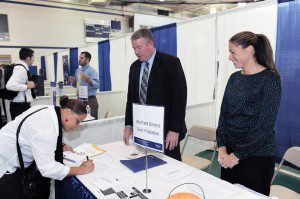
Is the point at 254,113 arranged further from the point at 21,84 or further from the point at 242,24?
the point at 21,84

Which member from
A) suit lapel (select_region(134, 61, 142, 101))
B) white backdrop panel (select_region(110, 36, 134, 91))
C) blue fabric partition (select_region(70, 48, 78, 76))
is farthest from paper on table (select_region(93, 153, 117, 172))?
blue fabric partition (select_region(70, 48, 78, 76))

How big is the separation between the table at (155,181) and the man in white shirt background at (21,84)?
1968mm

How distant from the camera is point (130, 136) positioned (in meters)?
2.07

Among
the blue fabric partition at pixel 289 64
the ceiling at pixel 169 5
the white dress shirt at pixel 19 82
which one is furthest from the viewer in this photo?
the ceiling at pixel 169 5

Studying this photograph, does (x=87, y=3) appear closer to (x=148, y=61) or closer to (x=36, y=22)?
(x=36, y=22)

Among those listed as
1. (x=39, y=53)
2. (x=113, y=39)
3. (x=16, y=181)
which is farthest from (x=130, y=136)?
(x=39, y=53)

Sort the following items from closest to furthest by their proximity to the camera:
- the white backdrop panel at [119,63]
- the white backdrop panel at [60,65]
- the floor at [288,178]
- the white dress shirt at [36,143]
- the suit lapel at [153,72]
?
the white dress shirt at [36,143] → the suit lapel at [153,72] → the floor at [288,178] → the white backdrop panel at [119,63] → the white backdrop panel at [60,65]

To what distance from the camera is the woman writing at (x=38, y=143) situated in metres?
1.30

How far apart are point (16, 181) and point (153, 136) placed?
807 mm

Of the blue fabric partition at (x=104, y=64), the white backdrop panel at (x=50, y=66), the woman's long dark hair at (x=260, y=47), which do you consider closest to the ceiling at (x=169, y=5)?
the white backdrop panel at (x=50, y=66)

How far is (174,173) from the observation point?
1423 mm

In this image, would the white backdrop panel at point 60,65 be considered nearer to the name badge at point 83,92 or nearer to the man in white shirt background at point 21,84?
the man in white shirt background at point 21,84

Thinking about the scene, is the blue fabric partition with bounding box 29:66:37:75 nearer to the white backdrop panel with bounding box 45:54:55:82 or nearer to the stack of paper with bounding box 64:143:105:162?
the white backdrop panel with bounding box 45:54:55:82

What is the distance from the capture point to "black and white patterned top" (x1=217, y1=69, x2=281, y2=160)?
1.33 meters
